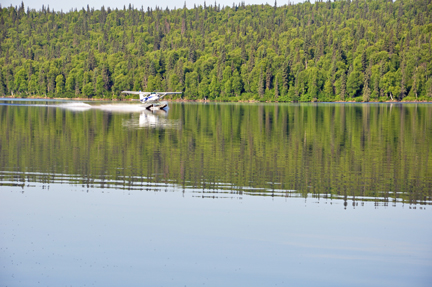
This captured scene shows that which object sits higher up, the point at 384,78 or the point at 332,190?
the point at 384,78

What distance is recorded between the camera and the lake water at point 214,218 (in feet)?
43.4

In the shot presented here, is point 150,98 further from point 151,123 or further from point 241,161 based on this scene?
point 241,161

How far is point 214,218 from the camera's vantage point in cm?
1800

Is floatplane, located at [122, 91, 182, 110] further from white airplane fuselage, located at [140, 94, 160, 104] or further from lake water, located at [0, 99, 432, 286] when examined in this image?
lake water, located at [0, 99, 432, 286]

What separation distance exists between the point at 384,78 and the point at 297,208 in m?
179

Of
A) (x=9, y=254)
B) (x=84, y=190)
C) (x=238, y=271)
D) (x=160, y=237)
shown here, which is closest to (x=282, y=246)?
(x=238, y=271)

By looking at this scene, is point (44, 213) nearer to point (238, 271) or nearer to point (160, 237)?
point (160, 237)

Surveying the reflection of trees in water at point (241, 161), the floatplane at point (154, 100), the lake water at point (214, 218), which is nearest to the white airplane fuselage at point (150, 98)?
the floatplane at point (154, 100)

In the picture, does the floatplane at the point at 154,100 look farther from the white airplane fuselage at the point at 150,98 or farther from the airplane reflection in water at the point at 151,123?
the airplane reflection in water at the point at 151,123

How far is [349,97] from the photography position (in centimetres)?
19725

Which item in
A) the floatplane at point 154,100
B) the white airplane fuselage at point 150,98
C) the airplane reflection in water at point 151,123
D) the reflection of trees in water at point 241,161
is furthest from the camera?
the white airplane fuselage at point 150,98

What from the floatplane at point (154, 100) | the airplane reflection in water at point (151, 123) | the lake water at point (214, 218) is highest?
the floatplane at point (154, 100)

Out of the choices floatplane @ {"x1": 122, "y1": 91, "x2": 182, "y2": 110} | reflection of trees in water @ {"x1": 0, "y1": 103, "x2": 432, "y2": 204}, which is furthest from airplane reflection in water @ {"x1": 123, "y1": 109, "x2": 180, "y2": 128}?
floatplane @ {"x1": 122, "y1": 91, "x2": 182, "y2": 110}

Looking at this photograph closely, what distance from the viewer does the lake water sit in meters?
13.2
